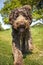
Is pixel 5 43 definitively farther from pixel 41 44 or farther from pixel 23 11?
pixel 23 11

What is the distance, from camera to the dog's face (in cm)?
684

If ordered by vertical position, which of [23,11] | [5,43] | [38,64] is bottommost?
[38,64]

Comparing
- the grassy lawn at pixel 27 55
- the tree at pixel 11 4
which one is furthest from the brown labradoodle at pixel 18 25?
the tree at pixel 11 4

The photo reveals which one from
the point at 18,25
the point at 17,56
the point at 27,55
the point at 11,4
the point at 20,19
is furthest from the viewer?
the point at 11,4

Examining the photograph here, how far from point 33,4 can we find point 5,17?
3849 millimetres

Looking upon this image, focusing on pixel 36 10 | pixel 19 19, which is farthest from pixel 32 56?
pixel 36 10

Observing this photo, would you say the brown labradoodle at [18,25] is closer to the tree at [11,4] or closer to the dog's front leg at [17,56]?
the dog's front leg at [17,56]

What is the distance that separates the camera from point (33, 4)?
99.6 ft

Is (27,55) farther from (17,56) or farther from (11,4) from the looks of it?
(11,4)

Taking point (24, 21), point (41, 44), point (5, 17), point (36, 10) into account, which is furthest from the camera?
point (5, 17)

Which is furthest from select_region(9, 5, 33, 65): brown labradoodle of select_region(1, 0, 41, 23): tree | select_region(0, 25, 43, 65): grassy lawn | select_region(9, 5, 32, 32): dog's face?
select_region(1, 0, 41, 23): tree

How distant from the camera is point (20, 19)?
22.9 ft

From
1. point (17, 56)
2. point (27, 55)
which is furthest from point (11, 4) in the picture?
point (17, 56)

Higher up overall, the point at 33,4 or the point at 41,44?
the point at 33,4
